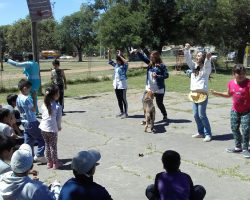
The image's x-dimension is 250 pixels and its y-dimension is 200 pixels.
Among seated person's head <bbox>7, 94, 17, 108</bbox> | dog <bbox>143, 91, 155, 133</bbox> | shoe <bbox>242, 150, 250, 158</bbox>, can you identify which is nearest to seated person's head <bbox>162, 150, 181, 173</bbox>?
shoe <bbox>242, 150, 250, 158</bbox>

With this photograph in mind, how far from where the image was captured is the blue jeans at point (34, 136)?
7602 mm

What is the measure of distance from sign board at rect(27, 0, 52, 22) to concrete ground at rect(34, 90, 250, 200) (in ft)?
10.5

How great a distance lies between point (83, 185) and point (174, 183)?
103cm

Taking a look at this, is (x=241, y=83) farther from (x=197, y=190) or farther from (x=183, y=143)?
(x=197, y=190)

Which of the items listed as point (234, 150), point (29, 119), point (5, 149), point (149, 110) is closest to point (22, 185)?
point (5, 149)

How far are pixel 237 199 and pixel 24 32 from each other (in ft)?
250

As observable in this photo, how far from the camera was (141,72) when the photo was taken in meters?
27.4

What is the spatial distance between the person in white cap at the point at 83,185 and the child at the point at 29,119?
3941 millimetres

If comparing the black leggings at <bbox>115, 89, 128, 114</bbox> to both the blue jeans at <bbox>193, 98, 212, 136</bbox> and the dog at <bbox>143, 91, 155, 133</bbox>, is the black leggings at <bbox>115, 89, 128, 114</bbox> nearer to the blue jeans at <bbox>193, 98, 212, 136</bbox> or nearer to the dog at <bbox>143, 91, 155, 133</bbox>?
the dog at <bbox>143, 91, 155, 133</bbox>

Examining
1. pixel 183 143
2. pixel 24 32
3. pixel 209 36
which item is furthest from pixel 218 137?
pixel 24 32

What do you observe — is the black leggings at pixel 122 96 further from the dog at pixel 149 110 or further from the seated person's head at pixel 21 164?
the seated person's head at pixel 21 164

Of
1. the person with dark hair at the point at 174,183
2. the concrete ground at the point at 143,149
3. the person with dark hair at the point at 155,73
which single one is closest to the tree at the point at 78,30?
the concrete ground at the point at 143,149

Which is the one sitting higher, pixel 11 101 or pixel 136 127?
pixel 11 101

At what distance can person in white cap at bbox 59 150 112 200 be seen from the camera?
145 inches
